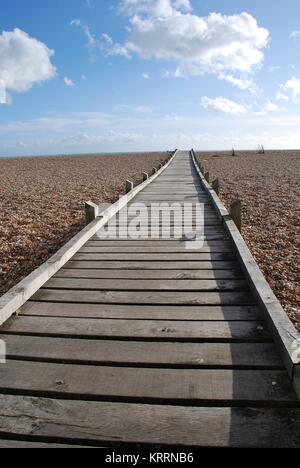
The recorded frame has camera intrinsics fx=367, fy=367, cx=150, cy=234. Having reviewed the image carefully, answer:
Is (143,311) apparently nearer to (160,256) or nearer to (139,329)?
(139,329)

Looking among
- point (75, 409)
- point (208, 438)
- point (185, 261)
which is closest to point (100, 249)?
point (185, 261)

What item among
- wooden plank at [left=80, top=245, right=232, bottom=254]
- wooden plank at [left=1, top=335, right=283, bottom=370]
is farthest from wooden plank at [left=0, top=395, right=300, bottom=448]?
wooden plank at [left=80, top=245, right=232, bottom=254]

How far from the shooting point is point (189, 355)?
107 inches

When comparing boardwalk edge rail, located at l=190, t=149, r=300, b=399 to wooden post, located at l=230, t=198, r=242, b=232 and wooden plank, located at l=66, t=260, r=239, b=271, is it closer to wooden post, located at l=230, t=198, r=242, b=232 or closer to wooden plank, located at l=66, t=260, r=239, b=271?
wooden plank, located at l=66, t=260, r=239, b=271

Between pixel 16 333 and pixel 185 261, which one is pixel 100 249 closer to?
pixel 185 261

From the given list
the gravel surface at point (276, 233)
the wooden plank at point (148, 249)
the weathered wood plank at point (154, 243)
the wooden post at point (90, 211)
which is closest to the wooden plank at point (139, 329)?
the gravel surface at point (276, 233)

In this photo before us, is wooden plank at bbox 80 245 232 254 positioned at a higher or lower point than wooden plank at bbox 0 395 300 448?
higher

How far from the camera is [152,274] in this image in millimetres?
4418

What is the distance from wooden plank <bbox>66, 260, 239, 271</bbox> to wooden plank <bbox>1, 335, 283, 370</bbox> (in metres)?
1.76

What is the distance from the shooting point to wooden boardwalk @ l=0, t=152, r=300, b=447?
Answer: 81.0 inches

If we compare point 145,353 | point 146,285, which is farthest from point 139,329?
point 146,285

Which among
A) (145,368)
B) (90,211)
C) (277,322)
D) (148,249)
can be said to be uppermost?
(90,211)

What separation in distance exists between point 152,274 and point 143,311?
3.36 feet
